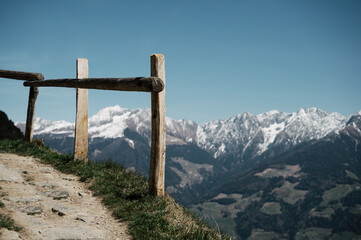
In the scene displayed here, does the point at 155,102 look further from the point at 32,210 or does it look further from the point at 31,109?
the point at 31,109

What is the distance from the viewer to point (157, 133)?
8.57m

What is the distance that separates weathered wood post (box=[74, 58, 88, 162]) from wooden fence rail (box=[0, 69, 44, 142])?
3723 mm

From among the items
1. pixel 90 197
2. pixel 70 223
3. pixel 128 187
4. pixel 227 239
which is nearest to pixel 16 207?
pixel 70 223

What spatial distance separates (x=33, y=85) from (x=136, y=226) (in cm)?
1017

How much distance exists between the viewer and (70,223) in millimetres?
6984

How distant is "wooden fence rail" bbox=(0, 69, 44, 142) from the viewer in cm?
1485

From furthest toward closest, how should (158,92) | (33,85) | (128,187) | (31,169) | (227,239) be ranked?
1. (33,85)
2. (31,169)
3. (128,187)
4. (158,92)
5. (227,239)

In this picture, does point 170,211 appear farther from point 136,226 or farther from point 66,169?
point 66,169

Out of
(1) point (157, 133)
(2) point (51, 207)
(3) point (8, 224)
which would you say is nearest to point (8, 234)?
(3) point (8, 224)

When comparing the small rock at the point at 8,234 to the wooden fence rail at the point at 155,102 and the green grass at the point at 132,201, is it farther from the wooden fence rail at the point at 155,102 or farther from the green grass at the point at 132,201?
the wooden fence rail at the point at 155,102

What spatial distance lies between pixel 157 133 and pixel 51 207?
10.3 feet

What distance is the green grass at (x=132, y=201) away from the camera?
22.5 ft

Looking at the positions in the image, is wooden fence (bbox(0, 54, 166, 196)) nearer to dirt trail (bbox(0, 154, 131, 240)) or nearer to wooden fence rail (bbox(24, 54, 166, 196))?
wooden fence rail (bbox(24, 54, 166, 196))

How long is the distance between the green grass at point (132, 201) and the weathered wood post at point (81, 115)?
19.9 inches
